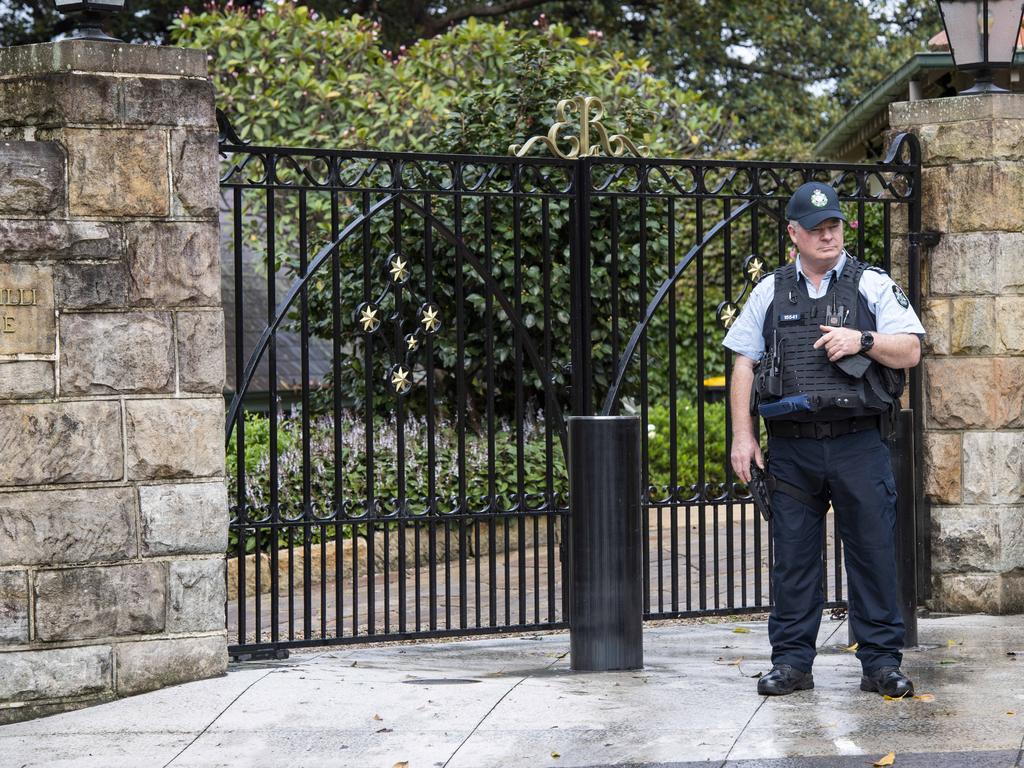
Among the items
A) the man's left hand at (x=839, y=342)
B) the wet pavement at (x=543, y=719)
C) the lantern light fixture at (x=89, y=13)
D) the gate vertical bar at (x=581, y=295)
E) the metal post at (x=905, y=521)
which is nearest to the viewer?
the wet pavement at (x=543, y=719)

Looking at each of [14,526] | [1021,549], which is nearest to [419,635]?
[14,526]

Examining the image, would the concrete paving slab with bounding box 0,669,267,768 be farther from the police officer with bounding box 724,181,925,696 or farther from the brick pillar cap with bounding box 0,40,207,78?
the brick pillar cap with bounding box 0,40,207,78

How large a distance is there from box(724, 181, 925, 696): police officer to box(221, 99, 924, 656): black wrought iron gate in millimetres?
962

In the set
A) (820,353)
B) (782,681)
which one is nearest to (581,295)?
(820,353)

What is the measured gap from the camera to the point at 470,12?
23250 mm

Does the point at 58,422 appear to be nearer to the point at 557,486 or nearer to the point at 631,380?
the point at 557,486

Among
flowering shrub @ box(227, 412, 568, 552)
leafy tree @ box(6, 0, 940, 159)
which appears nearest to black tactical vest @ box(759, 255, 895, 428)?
flowering shrub @ box(227, 412, 568, 552)

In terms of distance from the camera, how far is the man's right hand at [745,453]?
5324mm

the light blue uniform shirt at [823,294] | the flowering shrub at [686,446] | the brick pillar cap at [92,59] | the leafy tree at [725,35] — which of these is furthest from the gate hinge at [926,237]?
the leafy tree at [725,35]

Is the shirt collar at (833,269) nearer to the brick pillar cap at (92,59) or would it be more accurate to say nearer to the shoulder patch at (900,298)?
the shoulder patch at (900,298)

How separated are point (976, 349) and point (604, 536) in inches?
94.7

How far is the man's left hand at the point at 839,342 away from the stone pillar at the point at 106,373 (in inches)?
89.6

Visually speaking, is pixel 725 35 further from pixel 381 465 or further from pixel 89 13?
pixel 89 13

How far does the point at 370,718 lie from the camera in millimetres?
5055
